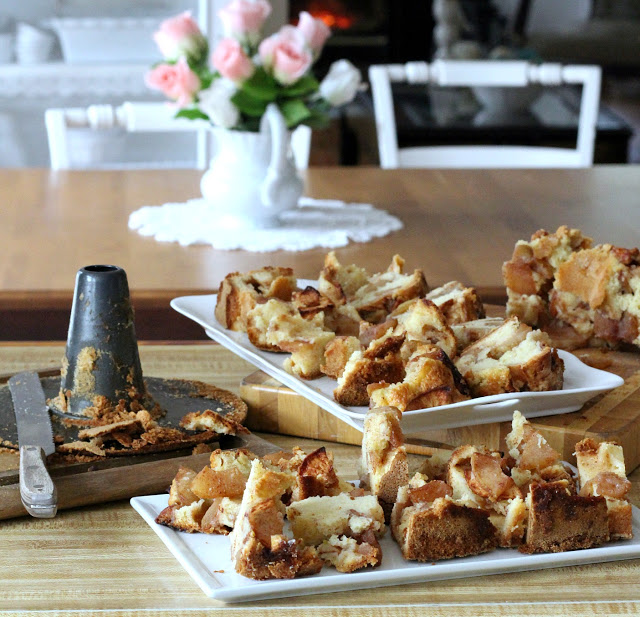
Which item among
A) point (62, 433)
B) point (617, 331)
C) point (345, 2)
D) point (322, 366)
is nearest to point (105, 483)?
point (62, 433)

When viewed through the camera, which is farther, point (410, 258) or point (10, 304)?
point (410, 258)

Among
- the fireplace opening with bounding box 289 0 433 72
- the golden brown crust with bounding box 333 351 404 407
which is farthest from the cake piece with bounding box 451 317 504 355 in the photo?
the fireplace opening with bounding box 289 0 433 72

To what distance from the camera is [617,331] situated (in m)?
1.12

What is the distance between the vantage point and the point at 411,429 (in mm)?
894

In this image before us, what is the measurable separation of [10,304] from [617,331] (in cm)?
89

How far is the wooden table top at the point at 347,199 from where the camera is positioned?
168cm

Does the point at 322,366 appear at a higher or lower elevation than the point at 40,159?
higher

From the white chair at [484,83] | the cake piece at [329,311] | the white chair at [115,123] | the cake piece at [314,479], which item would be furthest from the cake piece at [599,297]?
the white chair at [484,83]

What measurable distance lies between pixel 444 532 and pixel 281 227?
51.4 inches

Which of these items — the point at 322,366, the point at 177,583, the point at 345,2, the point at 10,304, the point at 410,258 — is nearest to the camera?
the point at 177,583

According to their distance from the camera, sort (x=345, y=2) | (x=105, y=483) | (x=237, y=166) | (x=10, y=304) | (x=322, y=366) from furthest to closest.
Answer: (x=345, y=2), (x=237, y=166), (x=10, y=304), (x=322, y=366), (x=105, y=483)

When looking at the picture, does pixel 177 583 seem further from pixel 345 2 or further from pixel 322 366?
pixel 345 2

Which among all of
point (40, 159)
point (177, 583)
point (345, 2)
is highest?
point (345, 2)

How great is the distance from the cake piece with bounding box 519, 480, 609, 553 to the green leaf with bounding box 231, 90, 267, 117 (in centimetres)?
126
